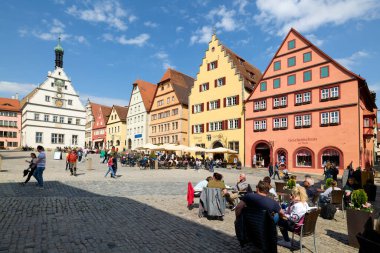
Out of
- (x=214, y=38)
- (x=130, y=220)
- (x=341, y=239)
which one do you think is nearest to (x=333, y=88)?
(x=214, y=38)

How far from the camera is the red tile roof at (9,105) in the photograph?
77.3 metres

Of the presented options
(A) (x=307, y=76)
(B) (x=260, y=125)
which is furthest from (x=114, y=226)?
(B) (x=260, y=125)

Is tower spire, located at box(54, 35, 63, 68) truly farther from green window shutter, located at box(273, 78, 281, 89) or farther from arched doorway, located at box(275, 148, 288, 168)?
arched doorway, located at box(275, 148, 288, 168)

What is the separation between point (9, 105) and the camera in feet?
260

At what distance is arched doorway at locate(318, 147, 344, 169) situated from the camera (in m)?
27.9

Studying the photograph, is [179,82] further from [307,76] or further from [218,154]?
[307,76]

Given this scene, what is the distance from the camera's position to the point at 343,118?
91.2 feet

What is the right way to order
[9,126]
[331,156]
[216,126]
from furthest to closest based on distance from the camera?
[9,126], [216,126], [331,156]

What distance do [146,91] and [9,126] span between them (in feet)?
141

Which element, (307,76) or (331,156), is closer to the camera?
(331,156)

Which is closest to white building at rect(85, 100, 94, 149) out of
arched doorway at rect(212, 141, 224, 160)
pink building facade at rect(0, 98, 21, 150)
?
pink building facade at rect(0, 98, 21, 150)

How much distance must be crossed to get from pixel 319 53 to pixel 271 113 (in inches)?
318

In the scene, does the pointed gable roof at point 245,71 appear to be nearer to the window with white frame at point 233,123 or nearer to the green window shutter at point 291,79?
the window with white frame at point 233,123

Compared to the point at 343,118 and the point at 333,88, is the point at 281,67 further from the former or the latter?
the point at 343,118
